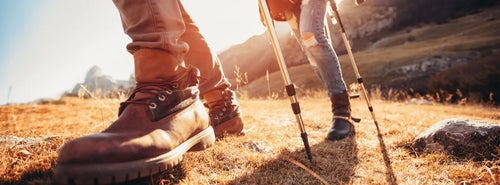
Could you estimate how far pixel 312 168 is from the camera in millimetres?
1416

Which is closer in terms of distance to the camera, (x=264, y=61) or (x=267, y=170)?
(x=267, y=170)

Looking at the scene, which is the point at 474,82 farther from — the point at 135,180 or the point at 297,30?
the point at 135,180

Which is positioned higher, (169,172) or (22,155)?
(22,155)

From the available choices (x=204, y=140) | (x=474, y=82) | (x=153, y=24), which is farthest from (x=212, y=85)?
(x=474, y=82)

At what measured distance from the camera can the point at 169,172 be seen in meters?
1.21

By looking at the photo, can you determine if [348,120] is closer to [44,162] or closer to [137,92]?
[137,92]

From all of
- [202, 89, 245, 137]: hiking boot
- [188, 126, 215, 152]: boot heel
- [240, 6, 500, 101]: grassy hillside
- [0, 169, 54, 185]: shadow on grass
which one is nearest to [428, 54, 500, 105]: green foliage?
[240, 6, 500, 101]: grassy hillside

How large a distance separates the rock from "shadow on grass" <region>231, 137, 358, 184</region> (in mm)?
592

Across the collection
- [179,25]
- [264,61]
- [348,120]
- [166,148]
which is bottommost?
[348,120]

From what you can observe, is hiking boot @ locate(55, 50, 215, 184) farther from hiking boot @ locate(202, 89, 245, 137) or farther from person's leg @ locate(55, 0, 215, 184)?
hiking boot @ locate(202, 89, 245, 137)

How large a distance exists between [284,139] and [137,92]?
1.45 m

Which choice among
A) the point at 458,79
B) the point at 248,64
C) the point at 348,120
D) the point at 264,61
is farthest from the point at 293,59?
the point at 348,120

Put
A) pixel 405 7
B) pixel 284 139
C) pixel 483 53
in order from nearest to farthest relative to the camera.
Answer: pixel 284 139
pixel 483 53
pixel 405 7

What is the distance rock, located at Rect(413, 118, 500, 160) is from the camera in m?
1.56
